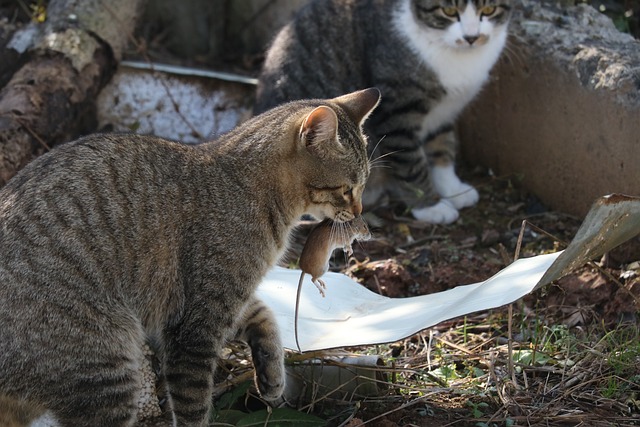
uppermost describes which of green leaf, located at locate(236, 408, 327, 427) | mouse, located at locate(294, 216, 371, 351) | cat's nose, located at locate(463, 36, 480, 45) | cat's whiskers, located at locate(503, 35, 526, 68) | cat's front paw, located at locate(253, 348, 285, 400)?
cat's nose, located at locate(463, 36, 480, 45)

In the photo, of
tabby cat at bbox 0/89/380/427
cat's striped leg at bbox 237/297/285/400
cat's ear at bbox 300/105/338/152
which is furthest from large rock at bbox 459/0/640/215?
cat's striped leg at bbox 237/297/285/400

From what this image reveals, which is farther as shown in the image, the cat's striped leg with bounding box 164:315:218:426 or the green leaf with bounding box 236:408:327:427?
the green leaf with bounding box 236:408:327:427

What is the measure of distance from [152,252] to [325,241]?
718 mm

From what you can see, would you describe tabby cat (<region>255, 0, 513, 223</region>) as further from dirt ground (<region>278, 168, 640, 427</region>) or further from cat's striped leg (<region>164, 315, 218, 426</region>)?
cat's striped leg (<region>164, 315, 218, 426</region>)

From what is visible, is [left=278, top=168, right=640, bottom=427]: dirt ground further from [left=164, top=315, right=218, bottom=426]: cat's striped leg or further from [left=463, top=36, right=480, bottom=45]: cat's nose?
[left=463, top=36, right=480, bottom=45]: cat's nose

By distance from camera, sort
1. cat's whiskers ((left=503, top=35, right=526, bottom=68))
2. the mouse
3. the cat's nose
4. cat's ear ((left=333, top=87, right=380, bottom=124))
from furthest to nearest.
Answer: cat's whiskers ((left=503, top=35, right=526, bottom=68))
the cat's nose
cat's ear ((left=333, top=87, right=380, bottom=124))
the mouse

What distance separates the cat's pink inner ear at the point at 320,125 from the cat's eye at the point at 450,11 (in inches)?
89.2

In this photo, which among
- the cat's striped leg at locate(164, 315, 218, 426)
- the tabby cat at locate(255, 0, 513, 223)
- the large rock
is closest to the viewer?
the cat's striped leg at locate(164, 315, 218, 426)

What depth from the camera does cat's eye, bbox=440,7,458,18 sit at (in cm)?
553

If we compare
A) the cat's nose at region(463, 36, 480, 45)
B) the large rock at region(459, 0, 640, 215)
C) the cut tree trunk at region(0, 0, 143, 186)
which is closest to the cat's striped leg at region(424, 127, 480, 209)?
the large rock at region(459, 0, 640, 215)

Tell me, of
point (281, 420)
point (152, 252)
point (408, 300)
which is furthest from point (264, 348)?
point (408, 300)

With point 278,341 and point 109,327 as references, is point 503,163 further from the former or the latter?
point 109,327

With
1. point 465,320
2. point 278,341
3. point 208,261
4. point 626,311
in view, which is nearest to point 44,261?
point 208,261

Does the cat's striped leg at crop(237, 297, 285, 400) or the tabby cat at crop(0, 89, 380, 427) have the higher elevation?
the tabby cat at crop(0, 89, 380, 427)
